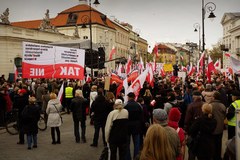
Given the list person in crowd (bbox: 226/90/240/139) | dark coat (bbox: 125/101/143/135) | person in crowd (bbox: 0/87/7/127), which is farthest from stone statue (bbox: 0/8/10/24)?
person in crowd (bbox: 226/90/240/139)

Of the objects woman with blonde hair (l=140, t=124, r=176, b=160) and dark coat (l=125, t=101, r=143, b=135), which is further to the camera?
dark coat (l=125, t=101, r=143, b=135)

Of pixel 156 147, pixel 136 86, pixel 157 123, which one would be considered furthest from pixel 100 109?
pixel 156 147

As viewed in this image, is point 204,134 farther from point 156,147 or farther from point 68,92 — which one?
point 68,92

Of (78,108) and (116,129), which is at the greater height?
(78,108)

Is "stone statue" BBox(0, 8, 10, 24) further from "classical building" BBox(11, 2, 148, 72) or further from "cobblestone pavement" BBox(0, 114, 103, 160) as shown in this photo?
"classical building" BBox(11, 2, 148, 72)

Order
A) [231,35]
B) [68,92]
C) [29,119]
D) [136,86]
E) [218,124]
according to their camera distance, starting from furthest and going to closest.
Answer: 1. [231,35]
2. [68,92]
3. [136,86]
4. [29,119]
5. [218,124]

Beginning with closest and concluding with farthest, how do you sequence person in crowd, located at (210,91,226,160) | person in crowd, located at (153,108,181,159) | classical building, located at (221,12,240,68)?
person in crowd, located at (153,108,181,159) → person in crowd, located at (210,91,226,160) → classical building, located at (221,12,240,68)

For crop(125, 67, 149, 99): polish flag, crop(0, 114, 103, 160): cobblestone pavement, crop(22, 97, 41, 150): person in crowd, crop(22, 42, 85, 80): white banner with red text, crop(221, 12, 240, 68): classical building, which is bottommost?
crop(0, 114, 103, 160): cobblestone pavement

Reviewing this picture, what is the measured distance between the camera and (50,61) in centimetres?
1004

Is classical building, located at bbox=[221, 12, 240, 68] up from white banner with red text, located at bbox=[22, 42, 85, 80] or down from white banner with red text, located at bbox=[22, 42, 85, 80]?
Result: up

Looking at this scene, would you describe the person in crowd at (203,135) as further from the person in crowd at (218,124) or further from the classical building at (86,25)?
the classical building at (86,25)

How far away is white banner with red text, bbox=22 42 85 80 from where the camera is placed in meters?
9.36

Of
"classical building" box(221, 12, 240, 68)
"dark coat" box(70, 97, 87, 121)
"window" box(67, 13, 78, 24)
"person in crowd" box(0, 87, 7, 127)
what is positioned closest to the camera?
"dark coat" box(70, 97, 87, 121)

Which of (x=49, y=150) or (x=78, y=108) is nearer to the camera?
(x=49, y=150)
